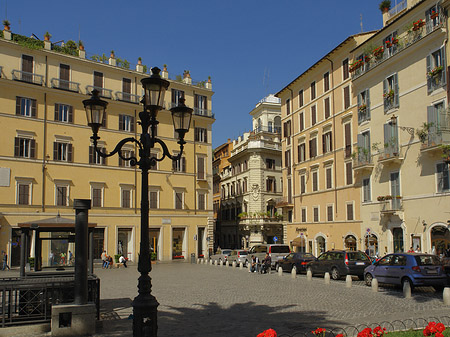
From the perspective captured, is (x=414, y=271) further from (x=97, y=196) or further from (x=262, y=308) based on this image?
(x=97, y=196)

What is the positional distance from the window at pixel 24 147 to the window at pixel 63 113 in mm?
3196

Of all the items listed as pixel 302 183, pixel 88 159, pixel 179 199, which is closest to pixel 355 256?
pixel 302 183

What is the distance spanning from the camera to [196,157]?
47.5 metres

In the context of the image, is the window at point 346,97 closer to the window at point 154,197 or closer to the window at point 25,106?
the window at point 154,197

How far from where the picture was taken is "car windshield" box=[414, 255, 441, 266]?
679 inches

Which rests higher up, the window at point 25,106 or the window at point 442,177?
the window at point 25,106

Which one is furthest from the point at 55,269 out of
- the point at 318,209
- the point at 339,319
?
the point at 318,209

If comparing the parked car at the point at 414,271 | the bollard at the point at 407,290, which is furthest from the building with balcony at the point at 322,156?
the bollard at the point at 407,290

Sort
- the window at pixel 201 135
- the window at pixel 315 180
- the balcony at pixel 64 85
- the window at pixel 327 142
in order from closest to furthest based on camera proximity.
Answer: the window at pixel 327 142 < the balcony at pixel 64 85 < the window at pixel 315 180 < the window at pixel 201 135

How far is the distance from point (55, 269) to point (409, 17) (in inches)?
1062

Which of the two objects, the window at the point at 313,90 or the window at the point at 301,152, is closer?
Answer: the window at the point at 313,90

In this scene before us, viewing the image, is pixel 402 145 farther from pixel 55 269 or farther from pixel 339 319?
pixel 55 269

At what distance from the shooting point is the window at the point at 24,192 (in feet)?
121

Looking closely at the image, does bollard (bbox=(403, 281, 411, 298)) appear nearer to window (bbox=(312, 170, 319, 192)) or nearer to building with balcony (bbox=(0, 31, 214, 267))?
window (bbox=(312, 170, 319, 192))
